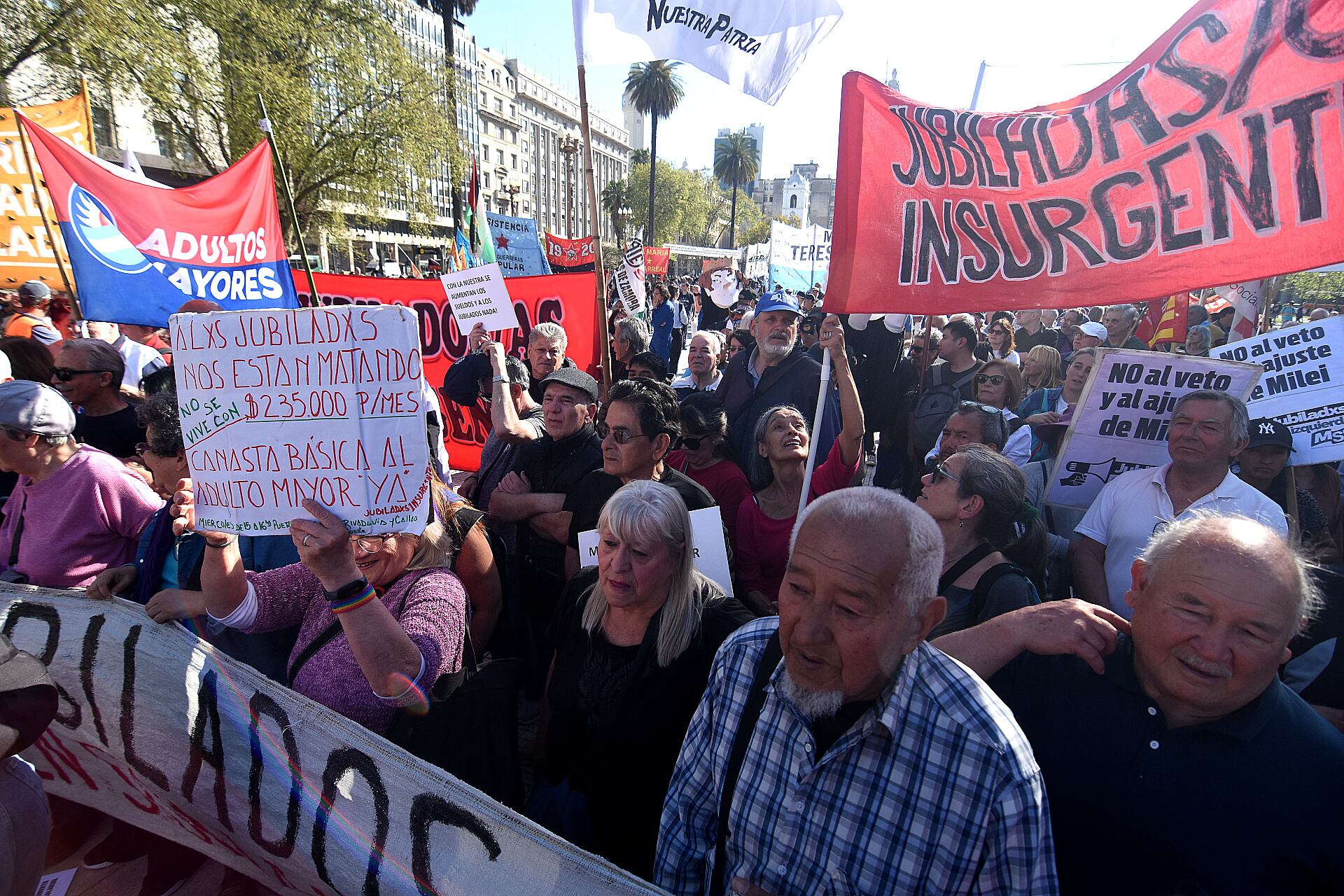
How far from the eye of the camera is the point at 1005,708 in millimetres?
1440

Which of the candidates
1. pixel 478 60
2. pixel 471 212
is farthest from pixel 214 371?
pixel 478 60

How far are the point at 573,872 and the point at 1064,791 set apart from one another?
112cm

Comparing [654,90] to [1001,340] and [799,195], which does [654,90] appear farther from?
[1001,340]

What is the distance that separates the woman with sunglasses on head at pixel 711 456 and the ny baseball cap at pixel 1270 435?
2.37 m

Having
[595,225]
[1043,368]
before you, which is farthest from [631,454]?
[1043,368]

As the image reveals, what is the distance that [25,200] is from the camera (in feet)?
20.8

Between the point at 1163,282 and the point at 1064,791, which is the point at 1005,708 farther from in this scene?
the point at 1163,282

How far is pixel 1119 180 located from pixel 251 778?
3758 millimetres

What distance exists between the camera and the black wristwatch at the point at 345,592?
182cm

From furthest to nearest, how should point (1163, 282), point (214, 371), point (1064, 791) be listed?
point (1163, 282), point (214, 371), point (1064, 791)

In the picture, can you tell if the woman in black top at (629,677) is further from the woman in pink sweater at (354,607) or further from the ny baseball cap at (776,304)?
the ny baseball cap at (776,304)

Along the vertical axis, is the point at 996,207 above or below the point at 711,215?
below

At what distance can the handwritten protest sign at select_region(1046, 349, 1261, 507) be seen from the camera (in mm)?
3279

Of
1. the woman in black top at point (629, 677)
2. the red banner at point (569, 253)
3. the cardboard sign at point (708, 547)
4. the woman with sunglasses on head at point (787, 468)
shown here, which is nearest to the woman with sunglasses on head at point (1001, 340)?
the woman with sunglasses on head at point (787, 468)
